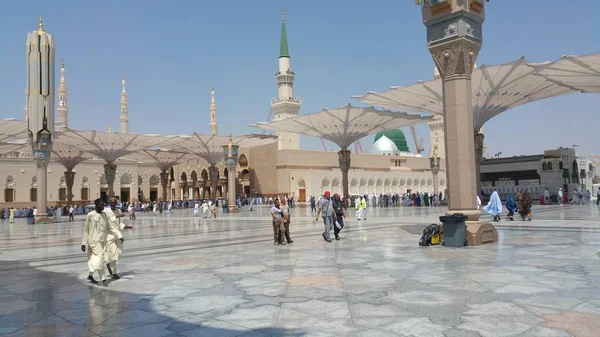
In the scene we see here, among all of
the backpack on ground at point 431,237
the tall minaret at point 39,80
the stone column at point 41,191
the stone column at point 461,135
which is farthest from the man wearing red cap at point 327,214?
the tall minaret at point 39,80

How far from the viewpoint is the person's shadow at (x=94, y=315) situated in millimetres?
3961

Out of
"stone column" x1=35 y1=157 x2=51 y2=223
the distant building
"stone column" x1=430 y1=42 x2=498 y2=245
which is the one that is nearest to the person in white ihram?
"stone column" x1=430 y1=42 x2=498 y2=245

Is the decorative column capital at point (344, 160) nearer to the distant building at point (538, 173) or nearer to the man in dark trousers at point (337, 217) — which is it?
the distant building at point (538, 173)

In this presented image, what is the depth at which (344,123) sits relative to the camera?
112 ft

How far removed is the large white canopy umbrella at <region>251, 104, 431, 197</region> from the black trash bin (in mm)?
21848

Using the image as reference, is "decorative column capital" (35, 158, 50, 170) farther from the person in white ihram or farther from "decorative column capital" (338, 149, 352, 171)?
the person in white ihram

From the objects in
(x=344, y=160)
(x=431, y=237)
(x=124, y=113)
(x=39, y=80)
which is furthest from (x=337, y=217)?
(x=124, y=113)

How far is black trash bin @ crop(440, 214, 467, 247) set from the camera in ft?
29.8

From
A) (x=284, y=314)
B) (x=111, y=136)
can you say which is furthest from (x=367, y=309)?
(x=111, y=136)

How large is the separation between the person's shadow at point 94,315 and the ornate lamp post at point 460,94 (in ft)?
20.8

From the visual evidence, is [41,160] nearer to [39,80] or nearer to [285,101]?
[39,80]

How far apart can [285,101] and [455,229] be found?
54.8 meters

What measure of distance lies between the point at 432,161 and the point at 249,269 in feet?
114

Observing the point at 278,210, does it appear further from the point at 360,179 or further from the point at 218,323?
the point at 360,179
